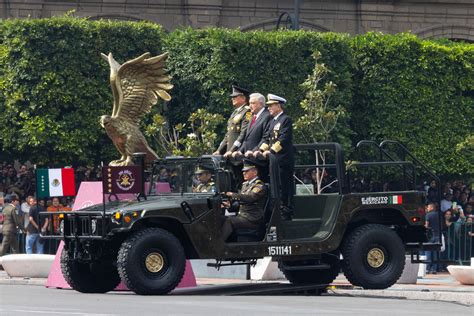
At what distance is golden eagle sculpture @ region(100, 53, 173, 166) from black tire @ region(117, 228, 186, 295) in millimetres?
4407

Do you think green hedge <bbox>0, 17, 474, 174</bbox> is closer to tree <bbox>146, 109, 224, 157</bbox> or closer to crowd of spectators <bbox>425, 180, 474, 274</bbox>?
tree <bbox>146, 109, 224, 157</bbox>

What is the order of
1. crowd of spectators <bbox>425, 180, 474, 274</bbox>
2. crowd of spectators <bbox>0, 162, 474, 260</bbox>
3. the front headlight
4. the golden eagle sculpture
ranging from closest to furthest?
the front headlight < the golden eagle sculpture < crowd of spectators <bbox>425, 180, 474, 274</bbox> < crowd of spectators <bbox>0, 162, 474, 260</bbox>

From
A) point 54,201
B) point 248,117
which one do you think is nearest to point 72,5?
point 54,201

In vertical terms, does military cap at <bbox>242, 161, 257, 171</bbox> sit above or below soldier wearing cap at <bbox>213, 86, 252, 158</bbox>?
below

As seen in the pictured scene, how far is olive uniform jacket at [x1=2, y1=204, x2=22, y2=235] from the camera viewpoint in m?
31.5

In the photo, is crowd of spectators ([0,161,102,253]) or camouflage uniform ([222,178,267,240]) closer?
camouflage uniform ([222,178,267,240])

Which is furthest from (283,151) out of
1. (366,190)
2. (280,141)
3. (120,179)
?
(366,190)

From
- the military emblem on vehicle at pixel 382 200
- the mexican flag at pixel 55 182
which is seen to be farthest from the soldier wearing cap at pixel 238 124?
the mexican flag at pixel 55 182

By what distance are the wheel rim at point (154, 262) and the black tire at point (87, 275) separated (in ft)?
3.48

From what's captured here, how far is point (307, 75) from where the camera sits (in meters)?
41.4

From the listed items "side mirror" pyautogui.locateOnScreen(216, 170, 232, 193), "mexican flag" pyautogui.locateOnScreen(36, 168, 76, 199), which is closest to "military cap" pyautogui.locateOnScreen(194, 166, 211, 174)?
"side mirror" pyautogui.locateOnScreen(216, 170, 232, 193)

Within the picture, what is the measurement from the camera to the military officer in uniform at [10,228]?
3158cm

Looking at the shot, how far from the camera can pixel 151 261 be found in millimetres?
19344

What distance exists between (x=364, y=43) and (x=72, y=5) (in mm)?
11483
